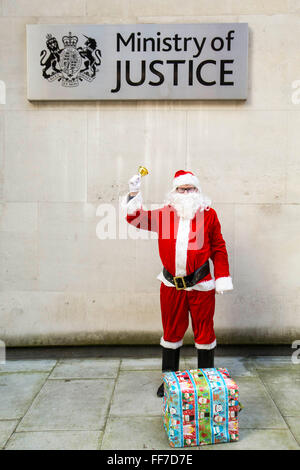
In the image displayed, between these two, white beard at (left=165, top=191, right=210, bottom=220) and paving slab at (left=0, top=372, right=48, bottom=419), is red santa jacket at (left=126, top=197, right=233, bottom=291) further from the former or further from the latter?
paving slab at (left=0, top=372, right=48, bottom=419)

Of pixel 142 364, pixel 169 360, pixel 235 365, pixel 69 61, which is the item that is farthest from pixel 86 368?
pixel 69 61

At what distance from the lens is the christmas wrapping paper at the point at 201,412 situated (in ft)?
8.96

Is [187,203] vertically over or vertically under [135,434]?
over

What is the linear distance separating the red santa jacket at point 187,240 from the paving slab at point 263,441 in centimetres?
107

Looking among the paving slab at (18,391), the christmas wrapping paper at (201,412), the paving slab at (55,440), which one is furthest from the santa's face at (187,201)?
the paving slab at (18,391)

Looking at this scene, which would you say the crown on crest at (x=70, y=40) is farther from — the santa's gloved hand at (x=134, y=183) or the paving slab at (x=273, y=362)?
the paving slab at (x=273, y=362)

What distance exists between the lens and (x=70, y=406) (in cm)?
333

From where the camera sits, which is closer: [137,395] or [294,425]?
[294,425]

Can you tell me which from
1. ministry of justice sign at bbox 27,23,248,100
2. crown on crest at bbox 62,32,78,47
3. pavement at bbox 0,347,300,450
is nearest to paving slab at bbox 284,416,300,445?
pavement at bbox 0,347,300,450

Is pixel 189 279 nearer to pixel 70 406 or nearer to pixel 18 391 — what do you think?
pixel 70 406

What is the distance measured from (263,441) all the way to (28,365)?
2452mm

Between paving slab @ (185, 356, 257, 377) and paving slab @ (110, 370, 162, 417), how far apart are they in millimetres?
421

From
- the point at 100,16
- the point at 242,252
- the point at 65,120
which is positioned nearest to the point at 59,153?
the point at 65,120

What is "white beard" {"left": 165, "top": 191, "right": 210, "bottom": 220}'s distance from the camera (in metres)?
3.35
